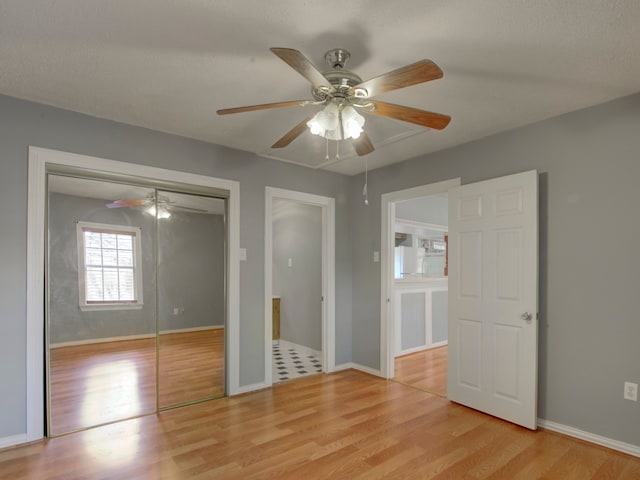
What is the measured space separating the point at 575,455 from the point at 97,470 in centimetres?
312

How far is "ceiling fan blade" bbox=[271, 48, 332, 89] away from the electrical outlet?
2.80 m

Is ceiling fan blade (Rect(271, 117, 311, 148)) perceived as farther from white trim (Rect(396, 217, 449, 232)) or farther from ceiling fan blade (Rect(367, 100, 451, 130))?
white trim (Rect(396, 217, 449, 232))

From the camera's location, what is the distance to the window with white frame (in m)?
2.93

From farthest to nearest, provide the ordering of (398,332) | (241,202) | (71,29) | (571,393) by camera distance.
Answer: (398,332), (241,202), (571,393), (71,29)

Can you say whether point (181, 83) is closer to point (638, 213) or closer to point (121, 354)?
point (121, 354)

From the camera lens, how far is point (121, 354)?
313cm

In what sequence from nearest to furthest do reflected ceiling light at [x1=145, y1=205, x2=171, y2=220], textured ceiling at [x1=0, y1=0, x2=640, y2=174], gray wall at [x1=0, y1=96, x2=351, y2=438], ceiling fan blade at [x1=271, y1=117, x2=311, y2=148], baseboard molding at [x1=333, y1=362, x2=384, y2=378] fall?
1. textured ceiling at [x1=0, y1=0, x2=640, y2=174]
2. ceiling fan blade at [x1=271, y1=117, x2=311, y2=148]
3. gray wall at [x1=0, y1=96, x2=351, y2=438]
4. reflected ceiling light at [x1=145, y1=205, x2=171, y2=220]
5. baseboard molding at [x1=333, y1=362, x2=384, y2=378]

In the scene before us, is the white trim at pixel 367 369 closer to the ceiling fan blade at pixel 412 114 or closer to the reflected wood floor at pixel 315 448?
the reflected wood floor at pixel 315 448

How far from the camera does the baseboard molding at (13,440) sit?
2514 millimetres

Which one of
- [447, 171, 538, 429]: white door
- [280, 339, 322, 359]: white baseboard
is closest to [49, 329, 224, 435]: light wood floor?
[280, 339, 322, 359]: white baseboard

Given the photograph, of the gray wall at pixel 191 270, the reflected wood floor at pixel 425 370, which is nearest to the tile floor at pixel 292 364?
the reflected wood floor at pixel 425 370

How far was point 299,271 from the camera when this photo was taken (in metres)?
5.60

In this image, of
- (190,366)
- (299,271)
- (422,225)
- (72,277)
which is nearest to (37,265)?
(72,277)

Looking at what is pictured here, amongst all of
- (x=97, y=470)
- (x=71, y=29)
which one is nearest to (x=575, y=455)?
(x=97, y=470)
